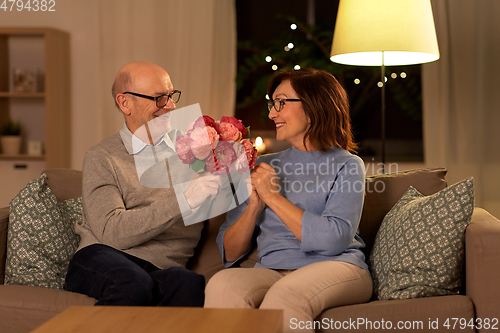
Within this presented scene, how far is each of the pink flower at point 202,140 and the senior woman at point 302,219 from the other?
0.20 m

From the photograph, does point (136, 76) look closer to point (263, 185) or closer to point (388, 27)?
point (263, 185)

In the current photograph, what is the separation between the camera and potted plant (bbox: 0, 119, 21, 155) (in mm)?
3885

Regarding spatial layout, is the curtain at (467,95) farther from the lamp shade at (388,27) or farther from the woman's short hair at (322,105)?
the woman's short hair at (322,105)

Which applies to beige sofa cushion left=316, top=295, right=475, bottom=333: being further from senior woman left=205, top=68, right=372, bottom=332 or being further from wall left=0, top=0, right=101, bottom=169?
wall left=0, top=0, right=101, bottom=169

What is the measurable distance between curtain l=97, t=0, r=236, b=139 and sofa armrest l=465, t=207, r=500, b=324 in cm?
267

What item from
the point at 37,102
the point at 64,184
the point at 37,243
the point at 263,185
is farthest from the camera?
the point at 37,102

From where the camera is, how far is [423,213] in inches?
65.7

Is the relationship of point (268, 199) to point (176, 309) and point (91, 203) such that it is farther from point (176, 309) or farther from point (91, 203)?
point (91, 203)

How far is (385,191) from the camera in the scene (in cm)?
202

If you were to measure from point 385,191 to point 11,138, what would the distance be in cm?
316

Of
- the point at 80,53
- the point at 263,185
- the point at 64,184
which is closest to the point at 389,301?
the point at 263,185

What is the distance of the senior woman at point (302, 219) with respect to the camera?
146cm

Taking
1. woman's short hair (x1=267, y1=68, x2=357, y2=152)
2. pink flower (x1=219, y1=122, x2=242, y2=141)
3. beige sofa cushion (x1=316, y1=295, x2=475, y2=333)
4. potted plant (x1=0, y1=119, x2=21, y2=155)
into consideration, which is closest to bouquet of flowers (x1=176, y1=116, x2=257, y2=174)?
pink flower (x1=219, y1=122, x2=242, y2=141)

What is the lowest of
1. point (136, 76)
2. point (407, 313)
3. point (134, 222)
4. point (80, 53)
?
point (407, 313)
